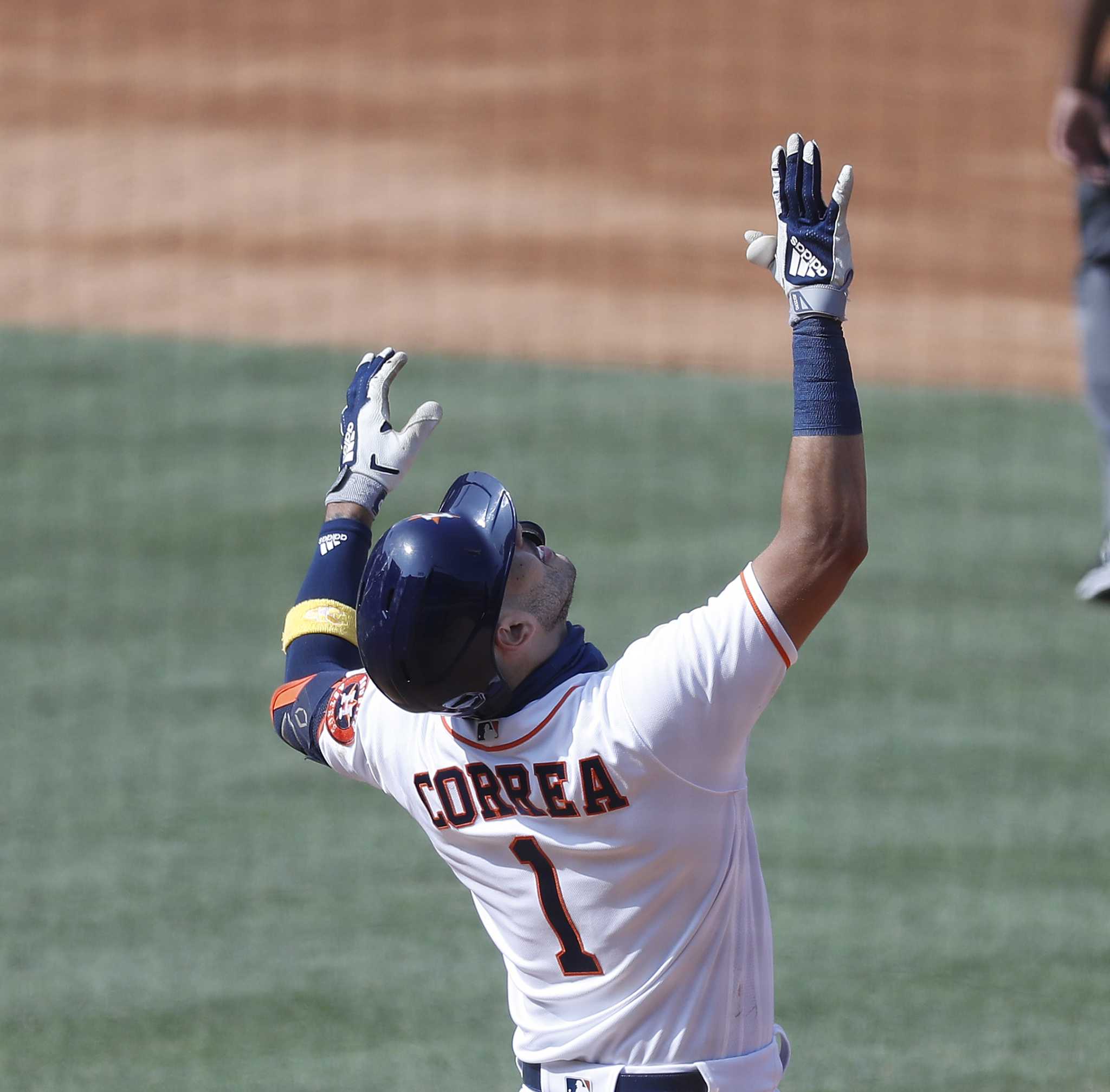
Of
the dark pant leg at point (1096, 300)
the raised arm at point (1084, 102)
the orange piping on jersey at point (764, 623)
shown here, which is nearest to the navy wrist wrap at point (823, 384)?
the orange piping on jersey at point (764, 623)

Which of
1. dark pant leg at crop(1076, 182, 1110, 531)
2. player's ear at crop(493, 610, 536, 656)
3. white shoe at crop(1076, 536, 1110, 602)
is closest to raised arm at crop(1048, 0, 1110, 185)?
dark pant leg at crop(1076, 182, 1110, 531)

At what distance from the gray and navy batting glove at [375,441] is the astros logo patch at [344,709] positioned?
19.1 inches

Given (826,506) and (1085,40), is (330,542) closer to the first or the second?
(826,506)

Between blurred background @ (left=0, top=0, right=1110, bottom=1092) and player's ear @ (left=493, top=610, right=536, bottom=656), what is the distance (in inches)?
91.2

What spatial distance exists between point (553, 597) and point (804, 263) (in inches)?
25.2

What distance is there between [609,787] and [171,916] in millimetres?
3354

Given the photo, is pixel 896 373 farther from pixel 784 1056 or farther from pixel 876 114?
pixel 784 1056

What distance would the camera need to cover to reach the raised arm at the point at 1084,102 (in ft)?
25.3

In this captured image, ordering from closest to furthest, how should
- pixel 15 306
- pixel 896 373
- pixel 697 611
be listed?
1. pixel 697 611
2. pixel 896 373
3. pixel 15 306

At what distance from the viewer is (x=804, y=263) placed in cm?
283

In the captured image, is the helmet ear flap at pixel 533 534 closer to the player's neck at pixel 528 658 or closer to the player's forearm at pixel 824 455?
the player's neck at pixel 528 658

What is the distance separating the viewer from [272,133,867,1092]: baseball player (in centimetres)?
270

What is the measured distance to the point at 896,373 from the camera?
41.8ft

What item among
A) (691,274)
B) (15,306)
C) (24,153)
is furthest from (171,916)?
(24,153)
